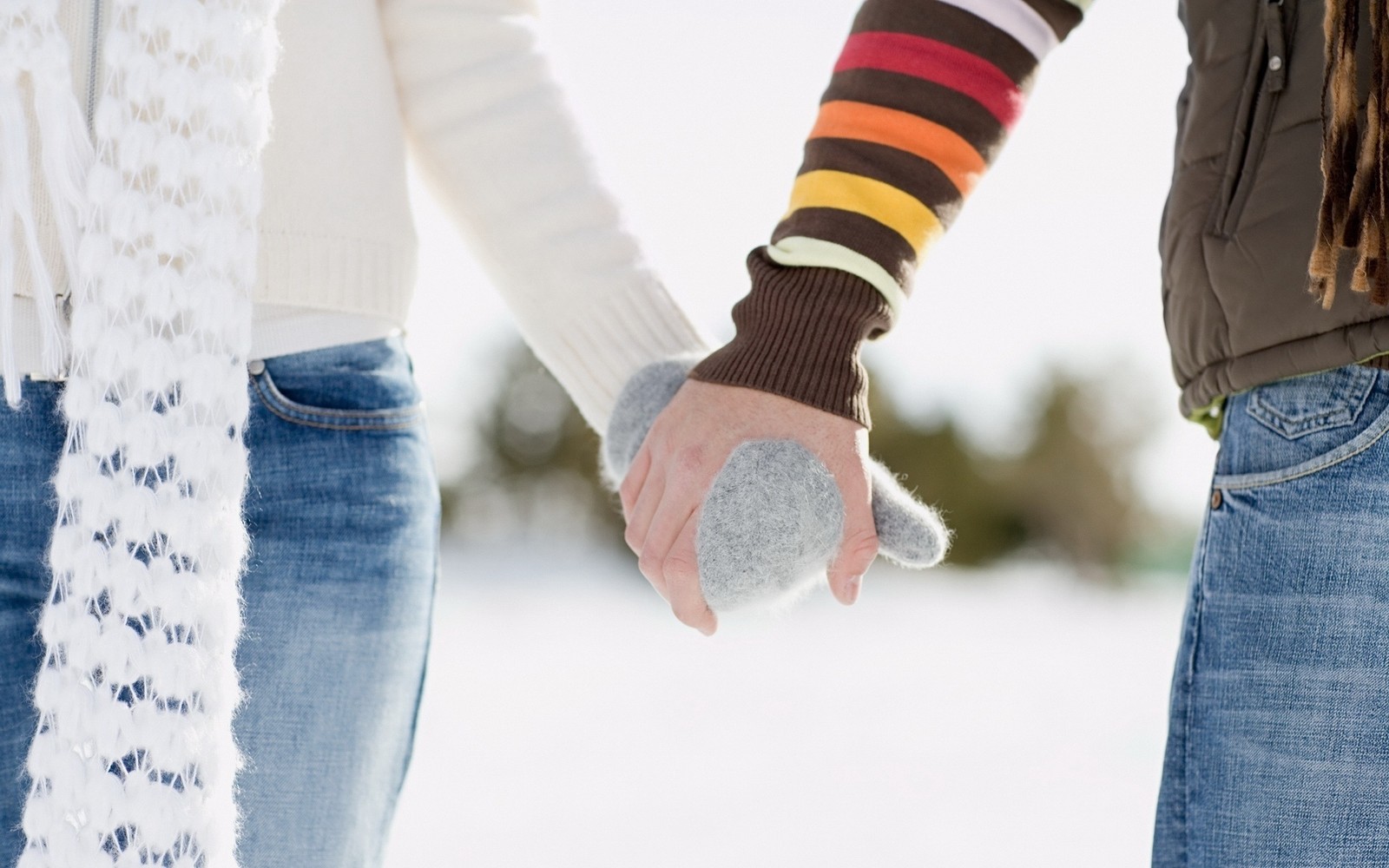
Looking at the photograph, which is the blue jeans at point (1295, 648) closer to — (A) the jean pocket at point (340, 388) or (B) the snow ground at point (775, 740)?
(B) the snow ground at point (775, 740)

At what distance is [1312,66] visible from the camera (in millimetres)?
944

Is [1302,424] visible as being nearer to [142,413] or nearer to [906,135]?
[906,135]

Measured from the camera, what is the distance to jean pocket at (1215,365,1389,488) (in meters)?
0.91

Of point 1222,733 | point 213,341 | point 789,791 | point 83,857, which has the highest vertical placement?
point 213,341

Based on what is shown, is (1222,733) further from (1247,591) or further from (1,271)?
(1,271)

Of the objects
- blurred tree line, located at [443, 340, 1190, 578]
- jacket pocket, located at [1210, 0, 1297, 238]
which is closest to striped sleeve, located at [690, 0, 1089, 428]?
Result: jacket pocket, located at [1210, 0, 1297, 238]

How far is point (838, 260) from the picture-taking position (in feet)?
3.63

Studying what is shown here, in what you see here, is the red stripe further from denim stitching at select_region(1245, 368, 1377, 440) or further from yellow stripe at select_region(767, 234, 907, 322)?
denim stitching at select_region(1245, 368, 1377, 440)

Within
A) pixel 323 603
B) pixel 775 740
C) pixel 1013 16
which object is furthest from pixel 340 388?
pixel 775 740

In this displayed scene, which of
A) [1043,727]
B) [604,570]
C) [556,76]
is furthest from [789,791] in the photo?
[604,570]

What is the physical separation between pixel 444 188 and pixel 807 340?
16.8 inches

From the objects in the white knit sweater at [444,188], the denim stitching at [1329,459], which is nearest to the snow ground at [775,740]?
the white knit sweater at [444,188]

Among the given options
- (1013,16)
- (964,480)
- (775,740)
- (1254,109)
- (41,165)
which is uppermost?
(1013,16)

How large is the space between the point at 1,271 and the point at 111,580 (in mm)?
241
